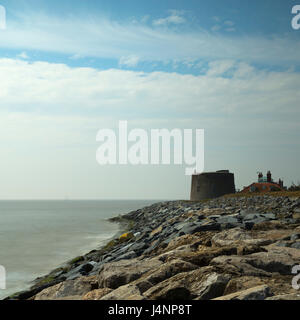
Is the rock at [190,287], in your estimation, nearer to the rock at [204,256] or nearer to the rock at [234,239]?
the rock at [204,256]

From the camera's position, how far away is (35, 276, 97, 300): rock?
4168 mm

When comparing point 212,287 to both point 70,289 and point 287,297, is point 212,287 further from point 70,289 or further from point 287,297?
point 70,289

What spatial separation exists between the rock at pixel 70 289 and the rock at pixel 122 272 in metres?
0.26

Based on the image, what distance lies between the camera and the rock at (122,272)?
389 cm

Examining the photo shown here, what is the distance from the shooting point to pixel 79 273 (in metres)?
6.29

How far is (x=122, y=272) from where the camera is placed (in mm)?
4016

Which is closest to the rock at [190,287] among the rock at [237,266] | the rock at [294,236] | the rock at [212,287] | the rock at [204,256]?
the rock at [212,287]

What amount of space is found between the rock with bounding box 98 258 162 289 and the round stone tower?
2781 cm

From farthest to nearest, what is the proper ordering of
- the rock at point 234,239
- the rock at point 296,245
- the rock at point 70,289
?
the rock at point 234,239
the rock at point 296,245
the rock at point 70,289

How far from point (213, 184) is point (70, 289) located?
28377 millimetres

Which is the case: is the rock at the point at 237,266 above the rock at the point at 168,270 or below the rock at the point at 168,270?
above

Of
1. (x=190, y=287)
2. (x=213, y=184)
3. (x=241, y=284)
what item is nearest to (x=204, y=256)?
(x=190, y=287)
